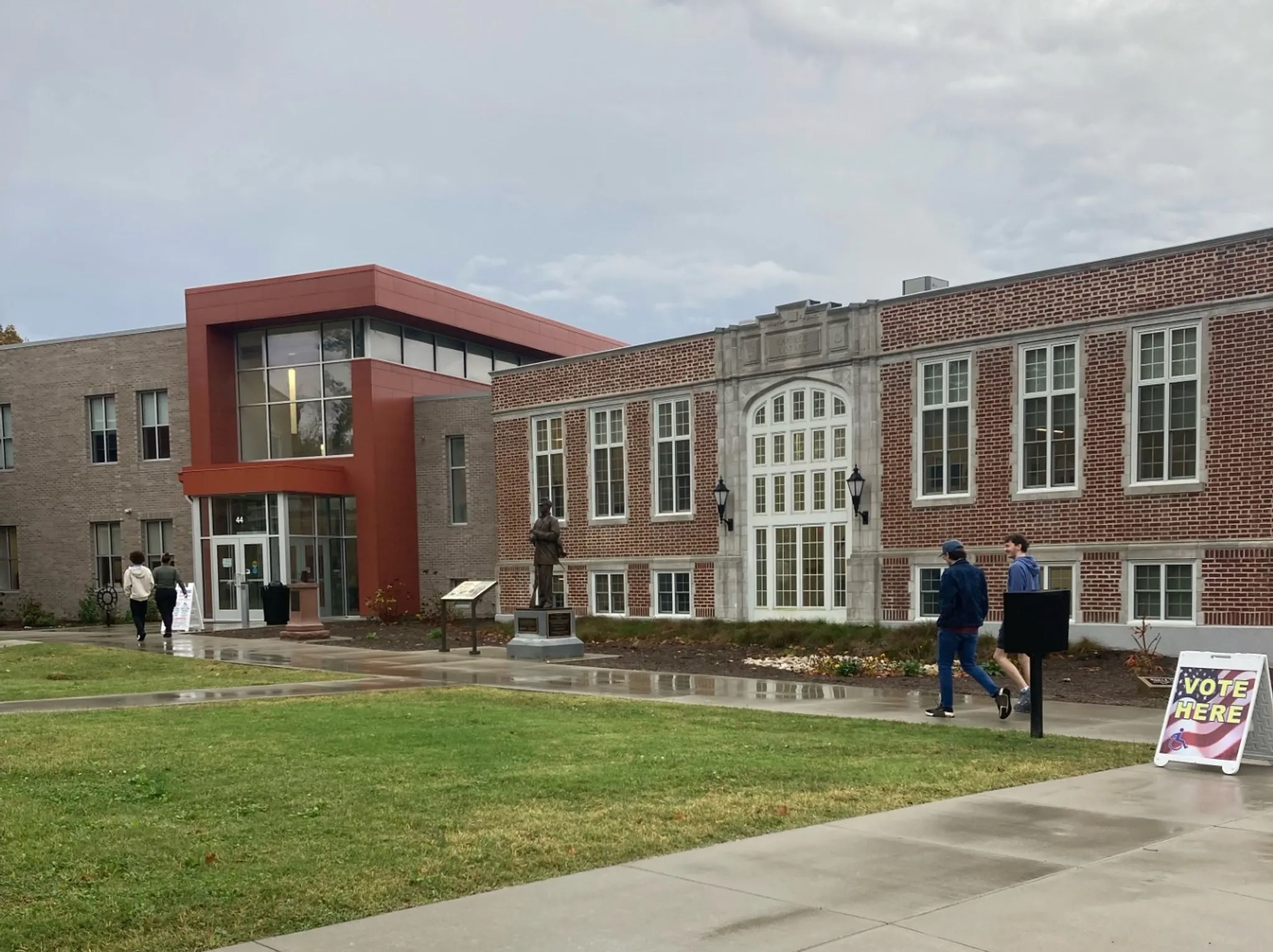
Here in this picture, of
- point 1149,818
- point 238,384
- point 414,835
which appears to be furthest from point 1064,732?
point 238,384

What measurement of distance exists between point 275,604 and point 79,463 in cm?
1005

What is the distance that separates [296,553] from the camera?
104 ft

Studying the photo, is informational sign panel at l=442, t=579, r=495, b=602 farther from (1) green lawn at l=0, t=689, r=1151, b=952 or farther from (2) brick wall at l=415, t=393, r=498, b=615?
(2) brick wall at l=415, t=393, r=498, b=615

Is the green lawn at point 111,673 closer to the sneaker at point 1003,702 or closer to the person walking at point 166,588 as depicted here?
Answer: the person walking at point 166,588

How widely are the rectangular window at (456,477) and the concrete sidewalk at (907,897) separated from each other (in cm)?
2638

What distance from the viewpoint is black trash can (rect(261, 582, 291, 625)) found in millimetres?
30672

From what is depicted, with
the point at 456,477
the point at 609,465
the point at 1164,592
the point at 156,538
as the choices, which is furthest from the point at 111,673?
the point at 156,538

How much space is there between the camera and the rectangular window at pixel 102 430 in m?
35.6

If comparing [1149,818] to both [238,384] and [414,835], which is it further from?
[238,384]

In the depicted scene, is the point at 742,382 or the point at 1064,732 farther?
the point at 742,382

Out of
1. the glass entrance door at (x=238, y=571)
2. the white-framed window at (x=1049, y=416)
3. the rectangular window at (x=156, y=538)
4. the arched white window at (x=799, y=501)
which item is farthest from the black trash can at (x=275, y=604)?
the white-framed window at (x=1049, y=416)

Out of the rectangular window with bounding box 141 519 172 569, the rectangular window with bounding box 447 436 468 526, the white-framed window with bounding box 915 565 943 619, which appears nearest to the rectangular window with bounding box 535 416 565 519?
the rectangular window with bounding box 447 436 468 526

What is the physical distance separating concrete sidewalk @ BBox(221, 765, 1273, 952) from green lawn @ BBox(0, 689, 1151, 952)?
0.30 meters

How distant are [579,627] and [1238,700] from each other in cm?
1713
